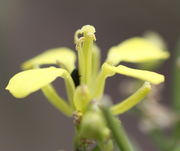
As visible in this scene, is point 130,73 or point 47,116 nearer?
point 130,73

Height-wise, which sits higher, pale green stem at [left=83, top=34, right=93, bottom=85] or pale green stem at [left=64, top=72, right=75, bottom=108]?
pale green stem at [left=83, top=34, right=93, bottom=85]

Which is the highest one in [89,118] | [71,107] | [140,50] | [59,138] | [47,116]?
[47,116]

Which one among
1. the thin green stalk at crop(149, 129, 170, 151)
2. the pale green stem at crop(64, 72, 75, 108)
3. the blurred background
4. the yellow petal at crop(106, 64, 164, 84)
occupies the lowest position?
the yellow petal at crop(106, 64, 164, 84)

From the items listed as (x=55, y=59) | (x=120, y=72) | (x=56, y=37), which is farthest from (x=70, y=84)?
(x=56, y=37)

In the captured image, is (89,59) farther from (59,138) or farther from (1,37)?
(59,138)

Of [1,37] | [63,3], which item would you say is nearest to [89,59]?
[1,37]

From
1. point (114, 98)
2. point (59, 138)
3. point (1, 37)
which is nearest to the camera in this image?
point (1, 37)

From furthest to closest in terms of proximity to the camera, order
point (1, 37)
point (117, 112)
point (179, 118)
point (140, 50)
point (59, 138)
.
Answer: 1. point (59, 138)
2. point (1, 37)
3. point (179, 118)
4. point (140, 50)
5. point (117, 112)

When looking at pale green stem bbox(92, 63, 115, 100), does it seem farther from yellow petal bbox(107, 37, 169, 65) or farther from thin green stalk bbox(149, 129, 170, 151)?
thin green stalk bbox(149, 129, 170, 151)

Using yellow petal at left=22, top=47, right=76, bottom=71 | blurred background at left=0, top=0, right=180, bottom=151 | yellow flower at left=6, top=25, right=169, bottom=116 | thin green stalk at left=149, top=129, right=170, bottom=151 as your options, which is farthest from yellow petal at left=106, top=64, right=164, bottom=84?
blurred background at left=0, top=0, right=180, bottom=151
